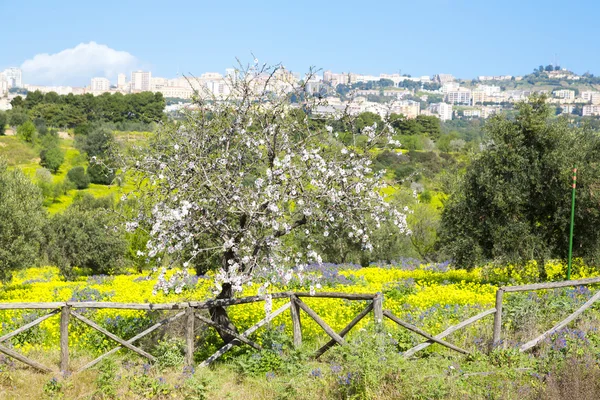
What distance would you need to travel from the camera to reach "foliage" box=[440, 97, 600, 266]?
20156mm

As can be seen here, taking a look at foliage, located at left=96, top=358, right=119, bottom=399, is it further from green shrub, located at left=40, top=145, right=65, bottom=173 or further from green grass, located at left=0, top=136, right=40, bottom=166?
green grass, located at left=0, top=136, right=40, bottom=166

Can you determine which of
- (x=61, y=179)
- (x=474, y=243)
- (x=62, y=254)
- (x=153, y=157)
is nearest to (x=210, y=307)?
(x=153, y=157)

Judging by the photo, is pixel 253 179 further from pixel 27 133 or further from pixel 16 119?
pixel 16 119

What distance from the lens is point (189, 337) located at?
36.2ft

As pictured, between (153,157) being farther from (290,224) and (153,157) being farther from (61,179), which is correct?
(61,179)

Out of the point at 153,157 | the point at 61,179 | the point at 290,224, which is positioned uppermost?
the point at 153,157

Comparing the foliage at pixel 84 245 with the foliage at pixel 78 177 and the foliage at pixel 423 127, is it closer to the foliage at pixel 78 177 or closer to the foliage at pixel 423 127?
the foliage at pixel 78 177

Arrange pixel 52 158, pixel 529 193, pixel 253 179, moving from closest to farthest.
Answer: pixel 253 179 < pixel 529 193 < pixel 52 158

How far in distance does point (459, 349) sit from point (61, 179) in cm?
9213

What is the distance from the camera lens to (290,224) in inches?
440

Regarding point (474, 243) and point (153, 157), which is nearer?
point (153, 157)

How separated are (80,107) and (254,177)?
147 m

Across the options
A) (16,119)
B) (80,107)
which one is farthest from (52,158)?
(80,107)

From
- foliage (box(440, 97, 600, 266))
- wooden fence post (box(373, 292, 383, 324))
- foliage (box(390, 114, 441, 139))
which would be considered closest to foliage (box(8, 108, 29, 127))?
foliage (box(390, 114, 441, 139))
